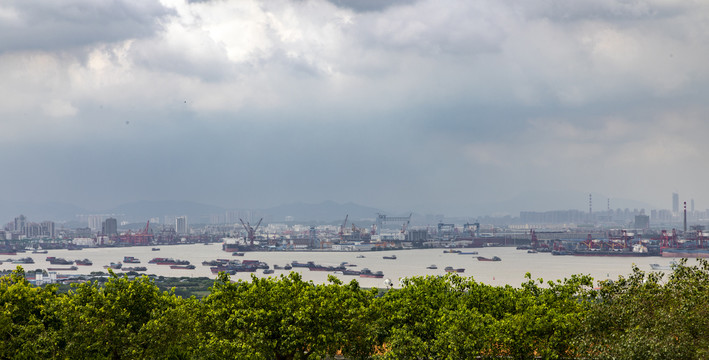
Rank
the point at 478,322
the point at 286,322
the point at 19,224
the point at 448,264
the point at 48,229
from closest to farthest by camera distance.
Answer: the point at 478,322 → the point at 286,322 → the point at 448,264 → the point at 48,229 → the point at 19,224

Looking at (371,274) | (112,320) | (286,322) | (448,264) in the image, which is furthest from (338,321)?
(448,264)

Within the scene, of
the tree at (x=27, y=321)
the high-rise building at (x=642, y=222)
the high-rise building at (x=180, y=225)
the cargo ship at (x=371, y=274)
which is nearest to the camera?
the tree at (x=27, y=321)

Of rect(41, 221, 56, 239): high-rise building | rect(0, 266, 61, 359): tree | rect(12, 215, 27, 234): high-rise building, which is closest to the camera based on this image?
rect(0, 266, 61, 359): tree

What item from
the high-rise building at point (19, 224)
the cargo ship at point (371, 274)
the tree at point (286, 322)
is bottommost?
the cargo ship at point (371, 274)

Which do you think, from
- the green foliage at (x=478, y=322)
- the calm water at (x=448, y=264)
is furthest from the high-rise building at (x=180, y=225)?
the green foliage at (x=478, y=322)

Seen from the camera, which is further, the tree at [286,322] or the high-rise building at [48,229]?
the high-rise building at [48,229]

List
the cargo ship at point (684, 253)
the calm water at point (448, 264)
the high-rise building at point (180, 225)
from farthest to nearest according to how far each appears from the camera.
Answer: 1. the high-rise building at point (180, 225)
2. the cargo ship at point (684, 253)
3. the calm water at point (448, 264)

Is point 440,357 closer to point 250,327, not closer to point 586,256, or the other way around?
point 250,327

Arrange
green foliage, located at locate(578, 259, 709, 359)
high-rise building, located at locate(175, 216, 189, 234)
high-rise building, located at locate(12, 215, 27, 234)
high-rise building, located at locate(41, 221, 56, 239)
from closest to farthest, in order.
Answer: green foliage, located at locate(578, 259, 709, 359), high-rise building, located at locate(41, 221, 56, 239), high-rise building, located at locate(12, 215, 27, 234), high-rise building, located at locate(175, 216, 189, 234)

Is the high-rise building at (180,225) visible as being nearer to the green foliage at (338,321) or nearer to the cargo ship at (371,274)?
the cargo ship at (371,274)

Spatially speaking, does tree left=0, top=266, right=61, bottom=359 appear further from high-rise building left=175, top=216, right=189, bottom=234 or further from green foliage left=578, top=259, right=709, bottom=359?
high-rise building left=175, top=216, right=189, bottom=234

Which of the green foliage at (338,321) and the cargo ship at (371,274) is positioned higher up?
the green foliage at (338,321)

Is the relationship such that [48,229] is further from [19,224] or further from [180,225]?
[180,225]

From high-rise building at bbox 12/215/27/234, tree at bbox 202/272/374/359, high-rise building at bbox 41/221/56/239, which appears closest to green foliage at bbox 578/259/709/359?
tree at bbox 202/272/374/359
